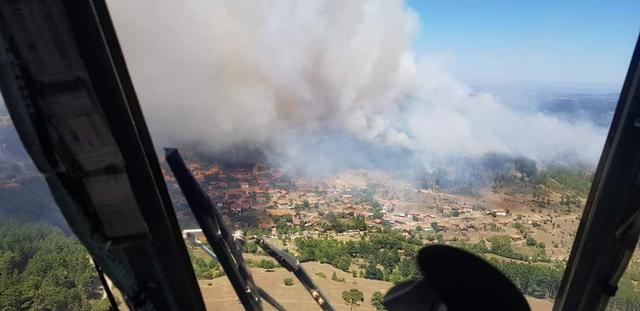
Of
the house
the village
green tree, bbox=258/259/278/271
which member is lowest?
the house

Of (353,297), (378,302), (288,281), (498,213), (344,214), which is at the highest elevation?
(288,281)

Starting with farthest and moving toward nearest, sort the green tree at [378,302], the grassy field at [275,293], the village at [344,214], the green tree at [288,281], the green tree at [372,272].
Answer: the green tree at [372,272] < the village at [344,214] < the green tree at [288,281] < the green tree at [378,302] < the grassy field at [275,293]

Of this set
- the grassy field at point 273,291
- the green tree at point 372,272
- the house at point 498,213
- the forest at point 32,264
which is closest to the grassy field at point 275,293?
the grassy field at point 273,291

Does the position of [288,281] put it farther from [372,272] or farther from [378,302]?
[372,272]

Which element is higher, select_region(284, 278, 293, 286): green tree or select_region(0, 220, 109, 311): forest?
select_region(0, 220, 109, 311): forest

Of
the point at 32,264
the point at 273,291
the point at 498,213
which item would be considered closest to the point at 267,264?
the point at 273,291

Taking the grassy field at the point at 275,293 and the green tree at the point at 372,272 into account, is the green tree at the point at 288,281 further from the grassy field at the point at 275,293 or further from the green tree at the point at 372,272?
the green tree at the point at 372,272

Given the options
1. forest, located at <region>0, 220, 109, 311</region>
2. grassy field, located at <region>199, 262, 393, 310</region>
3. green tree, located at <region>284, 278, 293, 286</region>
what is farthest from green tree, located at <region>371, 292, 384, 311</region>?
forest, located at <region>0, 220, 109, 311</region>

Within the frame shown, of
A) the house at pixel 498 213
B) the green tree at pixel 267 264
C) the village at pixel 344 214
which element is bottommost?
the house at pixel 498 213

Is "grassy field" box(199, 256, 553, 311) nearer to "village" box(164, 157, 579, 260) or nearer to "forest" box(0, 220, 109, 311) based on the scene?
"village" box(164, 157, 579, 260)
